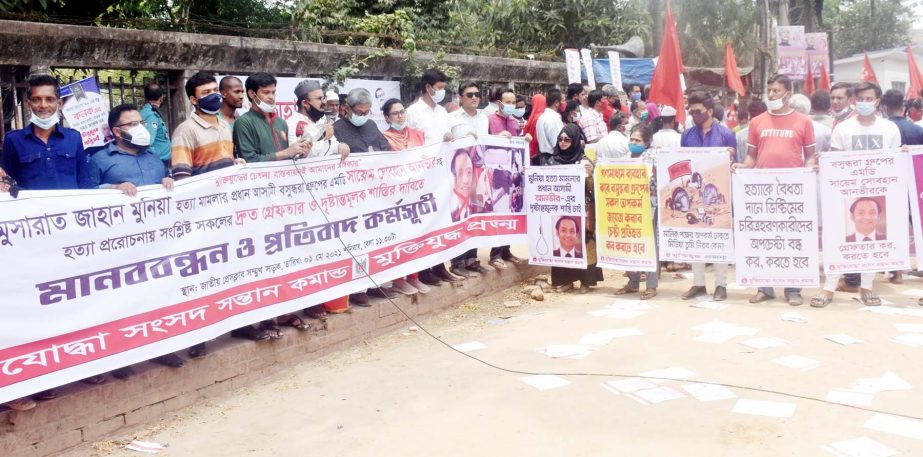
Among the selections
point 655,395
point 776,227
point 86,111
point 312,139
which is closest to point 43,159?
point 312,139

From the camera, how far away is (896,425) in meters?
4.41

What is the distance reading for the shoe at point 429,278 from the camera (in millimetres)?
7733

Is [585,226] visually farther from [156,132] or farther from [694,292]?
[156,132]

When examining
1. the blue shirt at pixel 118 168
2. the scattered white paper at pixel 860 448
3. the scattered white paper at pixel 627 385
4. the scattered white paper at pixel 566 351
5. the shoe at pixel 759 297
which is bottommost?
the scattered white paper at pixel 860 448

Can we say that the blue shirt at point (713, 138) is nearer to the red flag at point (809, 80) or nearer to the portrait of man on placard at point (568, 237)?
the portrait of man on placard at point (568, 237)

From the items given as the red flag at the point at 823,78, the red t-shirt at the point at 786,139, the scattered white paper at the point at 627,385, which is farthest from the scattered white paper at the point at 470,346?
the red flag at the point at 823,78

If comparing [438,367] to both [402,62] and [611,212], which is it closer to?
[611,212]

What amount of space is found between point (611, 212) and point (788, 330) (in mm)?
2153

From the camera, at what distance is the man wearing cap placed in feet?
21.3

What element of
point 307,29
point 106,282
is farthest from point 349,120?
point 307,29

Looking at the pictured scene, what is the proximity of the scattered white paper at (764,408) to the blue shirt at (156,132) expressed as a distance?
4.87 meters

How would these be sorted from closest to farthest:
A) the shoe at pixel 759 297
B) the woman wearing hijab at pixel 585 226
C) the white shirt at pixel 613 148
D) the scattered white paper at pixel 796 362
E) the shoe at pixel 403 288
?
the scattered white paper at pixel 796 362
the shoe at pixel 403 288
the shoe at pixel 759 297
the white shirt at pixel 613 148
the woman wearing hijab at pixel 585 226

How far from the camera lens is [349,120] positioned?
7195mm

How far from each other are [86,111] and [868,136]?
22.7 ft
